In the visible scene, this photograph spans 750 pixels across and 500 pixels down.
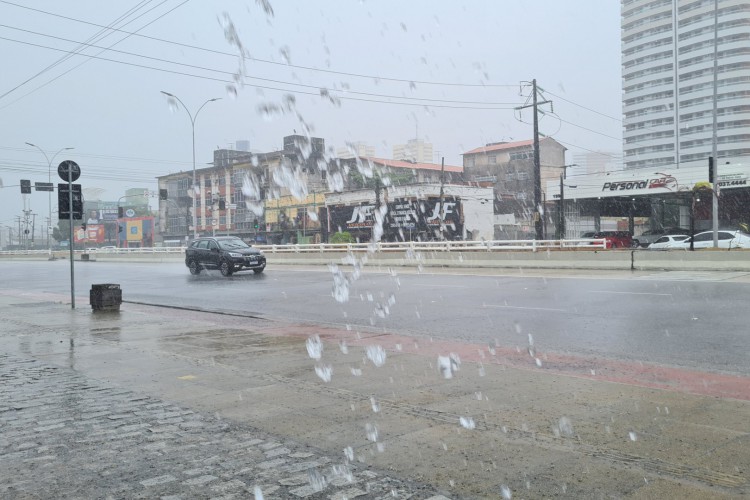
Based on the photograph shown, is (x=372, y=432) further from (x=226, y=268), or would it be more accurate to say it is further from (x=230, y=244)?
(x=230, y=244)

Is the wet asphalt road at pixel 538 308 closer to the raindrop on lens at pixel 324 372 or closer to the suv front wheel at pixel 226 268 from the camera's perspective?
the raindrop on lens at pixel 324 372

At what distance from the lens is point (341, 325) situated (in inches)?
438

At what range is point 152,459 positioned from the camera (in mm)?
4262

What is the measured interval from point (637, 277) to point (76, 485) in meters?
19.6

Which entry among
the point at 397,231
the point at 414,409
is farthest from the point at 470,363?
the point at 397,231

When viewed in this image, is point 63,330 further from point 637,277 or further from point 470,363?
point 637,277

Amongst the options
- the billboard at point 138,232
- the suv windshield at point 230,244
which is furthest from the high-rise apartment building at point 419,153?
the suv windshield at point 230,244

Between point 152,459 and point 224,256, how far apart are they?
22916mm

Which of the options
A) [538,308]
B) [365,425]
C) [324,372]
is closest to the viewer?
[365,425]

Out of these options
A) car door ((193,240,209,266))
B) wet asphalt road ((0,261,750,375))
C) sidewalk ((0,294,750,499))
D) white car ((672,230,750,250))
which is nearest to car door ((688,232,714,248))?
white car ((672,230,750,250))

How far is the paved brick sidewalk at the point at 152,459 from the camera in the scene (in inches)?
146

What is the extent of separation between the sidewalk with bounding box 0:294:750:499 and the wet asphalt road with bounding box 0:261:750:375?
1283 mm

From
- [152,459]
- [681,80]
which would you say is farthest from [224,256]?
[681,80]

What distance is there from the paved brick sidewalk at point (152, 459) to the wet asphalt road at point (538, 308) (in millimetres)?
4587
